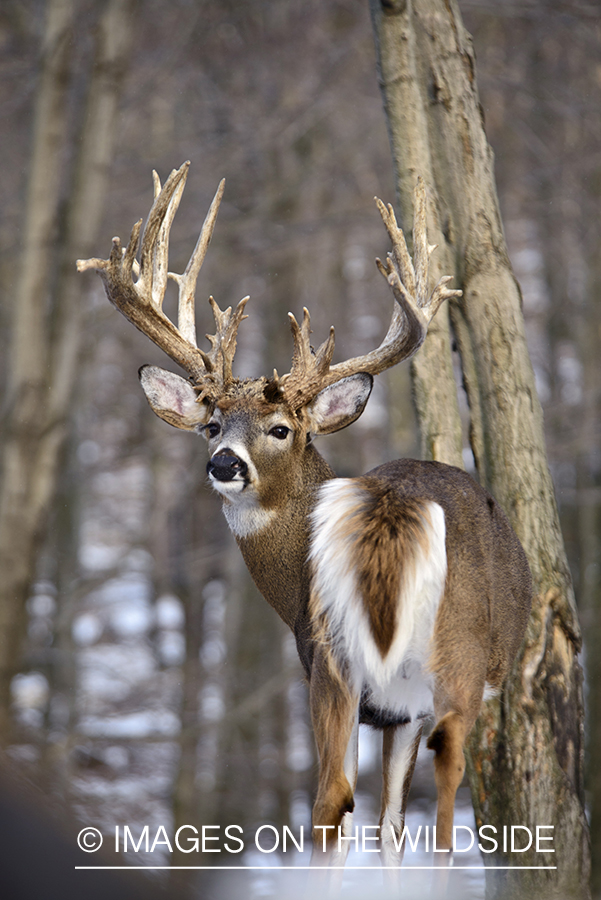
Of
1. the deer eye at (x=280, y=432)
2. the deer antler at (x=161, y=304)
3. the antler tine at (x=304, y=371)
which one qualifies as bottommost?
the deer eye at (x=280, y=432)

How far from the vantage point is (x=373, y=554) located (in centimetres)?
309

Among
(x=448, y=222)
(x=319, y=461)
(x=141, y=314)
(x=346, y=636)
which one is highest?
(x=448, y=222)

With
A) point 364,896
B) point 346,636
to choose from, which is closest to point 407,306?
point 346,636

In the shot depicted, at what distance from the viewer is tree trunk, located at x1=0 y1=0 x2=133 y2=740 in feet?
27.6

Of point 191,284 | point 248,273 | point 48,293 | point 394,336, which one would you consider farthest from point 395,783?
point 248,273

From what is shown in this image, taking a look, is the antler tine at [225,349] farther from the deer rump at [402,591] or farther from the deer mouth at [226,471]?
the deer rump at [402,591]

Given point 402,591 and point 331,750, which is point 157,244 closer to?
point 402,591

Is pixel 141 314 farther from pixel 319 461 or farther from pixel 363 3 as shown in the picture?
pixel 363 3

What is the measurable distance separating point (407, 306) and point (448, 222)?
118cm

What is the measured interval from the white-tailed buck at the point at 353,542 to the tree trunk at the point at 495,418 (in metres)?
0.51

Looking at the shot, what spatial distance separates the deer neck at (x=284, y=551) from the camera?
378 centimetres

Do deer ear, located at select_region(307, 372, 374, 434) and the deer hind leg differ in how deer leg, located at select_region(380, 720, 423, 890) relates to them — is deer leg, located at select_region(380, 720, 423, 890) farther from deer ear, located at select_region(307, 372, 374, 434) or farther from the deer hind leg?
deer ear, located at select_region(307, 372, 374, 434)

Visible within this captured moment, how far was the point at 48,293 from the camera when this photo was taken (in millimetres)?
8773

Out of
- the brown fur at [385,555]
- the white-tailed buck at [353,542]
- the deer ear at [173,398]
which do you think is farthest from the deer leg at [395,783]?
the deer ear at [173,398]
